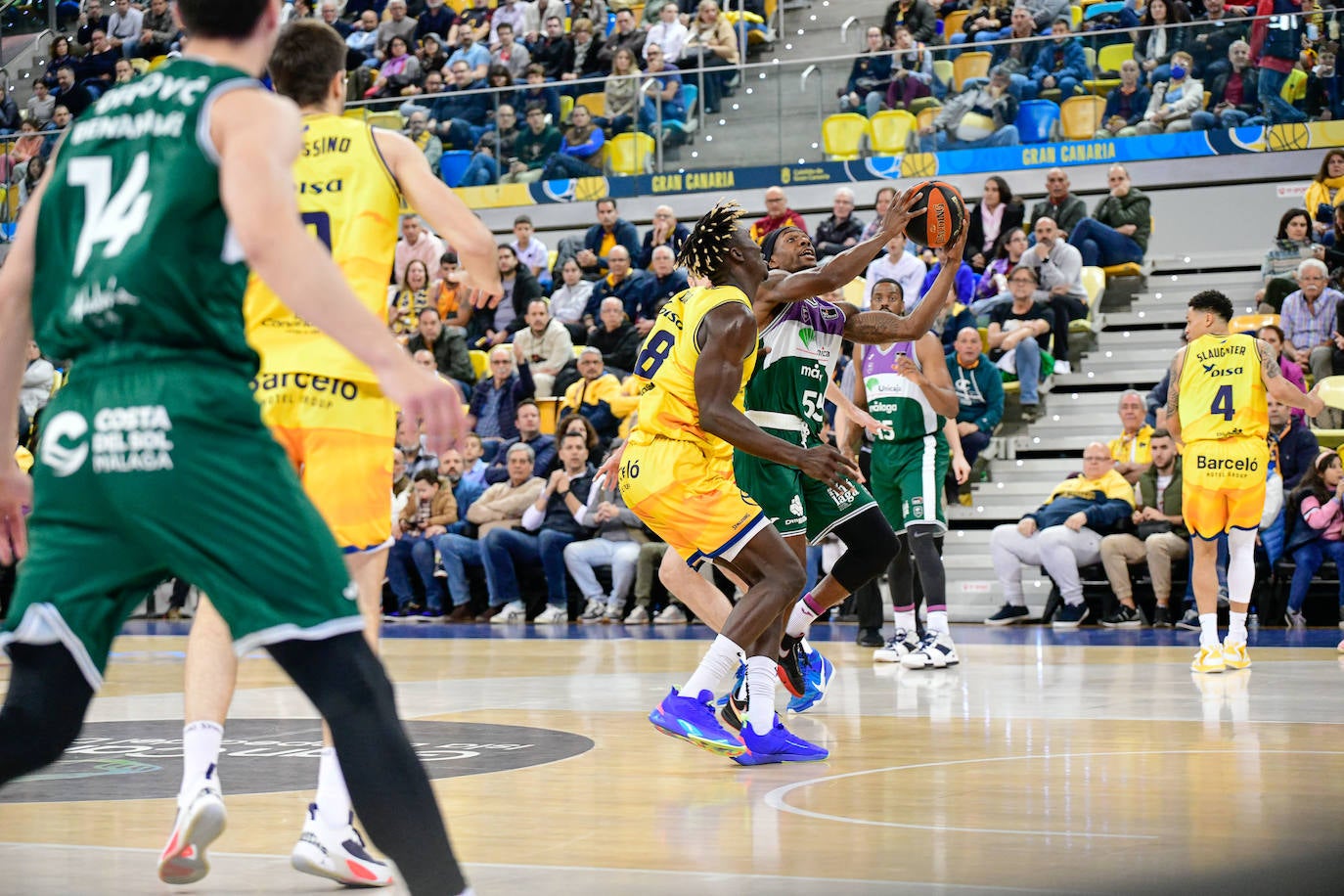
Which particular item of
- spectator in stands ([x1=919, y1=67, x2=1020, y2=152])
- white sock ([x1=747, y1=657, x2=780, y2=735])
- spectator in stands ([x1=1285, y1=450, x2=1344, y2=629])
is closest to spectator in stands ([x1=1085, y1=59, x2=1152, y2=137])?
spectator in stands ([x1=919, y1=67, x2=1020, y2=152])

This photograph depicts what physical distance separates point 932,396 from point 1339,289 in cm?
594

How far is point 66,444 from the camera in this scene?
279 cm

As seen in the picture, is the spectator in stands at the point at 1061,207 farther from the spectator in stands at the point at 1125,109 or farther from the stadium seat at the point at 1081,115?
the spectator in stands at the point at 1125,109

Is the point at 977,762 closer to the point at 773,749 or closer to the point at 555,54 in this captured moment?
the point at 773,749

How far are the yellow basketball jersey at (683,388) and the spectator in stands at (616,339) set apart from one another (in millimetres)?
9107

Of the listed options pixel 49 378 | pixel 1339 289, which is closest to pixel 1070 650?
pixel 1339 289

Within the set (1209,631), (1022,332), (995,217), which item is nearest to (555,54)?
(995,217)

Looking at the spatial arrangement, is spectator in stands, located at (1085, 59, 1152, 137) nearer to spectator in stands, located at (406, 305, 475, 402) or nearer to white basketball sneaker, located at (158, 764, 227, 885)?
spectator in stands, located at (406, 305, 475, 402)

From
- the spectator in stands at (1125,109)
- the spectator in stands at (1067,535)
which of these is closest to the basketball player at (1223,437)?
the spectator in stands at (1067,535)

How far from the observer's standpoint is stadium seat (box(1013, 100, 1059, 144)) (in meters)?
16.8

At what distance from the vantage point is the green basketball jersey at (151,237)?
2.73 meters

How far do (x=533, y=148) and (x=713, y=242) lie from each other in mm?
13485

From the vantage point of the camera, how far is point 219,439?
2.73m

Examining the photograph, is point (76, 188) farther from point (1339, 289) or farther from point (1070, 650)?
point (1339, 289)
